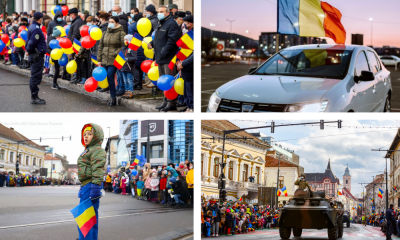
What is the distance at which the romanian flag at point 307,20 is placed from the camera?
541 centimetres

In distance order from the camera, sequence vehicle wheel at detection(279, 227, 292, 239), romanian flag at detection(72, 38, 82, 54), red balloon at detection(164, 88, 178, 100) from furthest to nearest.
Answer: romanian flag at detection(72, 38, 82, 54) < red balloon at detection(164, 88, 178, 100) < vehicle wheel at detection(279, 227, 292, 239)

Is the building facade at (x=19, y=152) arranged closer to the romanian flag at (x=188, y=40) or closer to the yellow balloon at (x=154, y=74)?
the yellow balloon at (x=154, y=74)

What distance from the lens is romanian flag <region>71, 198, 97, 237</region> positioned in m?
4.29

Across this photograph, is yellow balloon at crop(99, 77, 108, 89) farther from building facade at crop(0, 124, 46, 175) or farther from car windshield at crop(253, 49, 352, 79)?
car windshield at crop(253, 49, 352, 79)

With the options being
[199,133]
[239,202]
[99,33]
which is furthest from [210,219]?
[99,33]

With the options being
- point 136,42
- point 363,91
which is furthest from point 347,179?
point 136,42

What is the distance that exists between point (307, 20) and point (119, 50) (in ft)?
8.92

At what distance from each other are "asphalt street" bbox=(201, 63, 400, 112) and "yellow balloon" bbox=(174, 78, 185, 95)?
70.1 inches

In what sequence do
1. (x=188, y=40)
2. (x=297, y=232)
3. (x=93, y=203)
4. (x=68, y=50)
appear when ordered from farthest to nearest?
(x=68, y=50) < (x=188, y=40) < (x=297, y=232) < (x=93, y=203)

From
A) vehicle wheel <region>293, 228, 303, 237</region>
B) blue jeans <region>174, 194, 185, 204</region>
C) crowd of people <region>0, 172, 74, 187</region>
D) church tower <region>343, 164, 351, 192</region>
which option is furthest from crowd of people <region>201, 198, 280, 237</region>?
crowd of people <region>0, 172, 74, 187</region>

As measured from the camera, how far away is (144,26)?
6.01m

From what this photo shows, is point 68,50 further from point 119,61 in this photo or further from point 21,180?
point 21,180

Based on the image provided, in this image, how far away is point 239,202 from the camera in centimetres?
531

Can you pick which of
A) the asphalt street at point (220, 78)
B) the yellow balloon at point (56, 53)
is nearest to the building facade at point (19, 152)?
the yellow balloon at point (56, 53)
